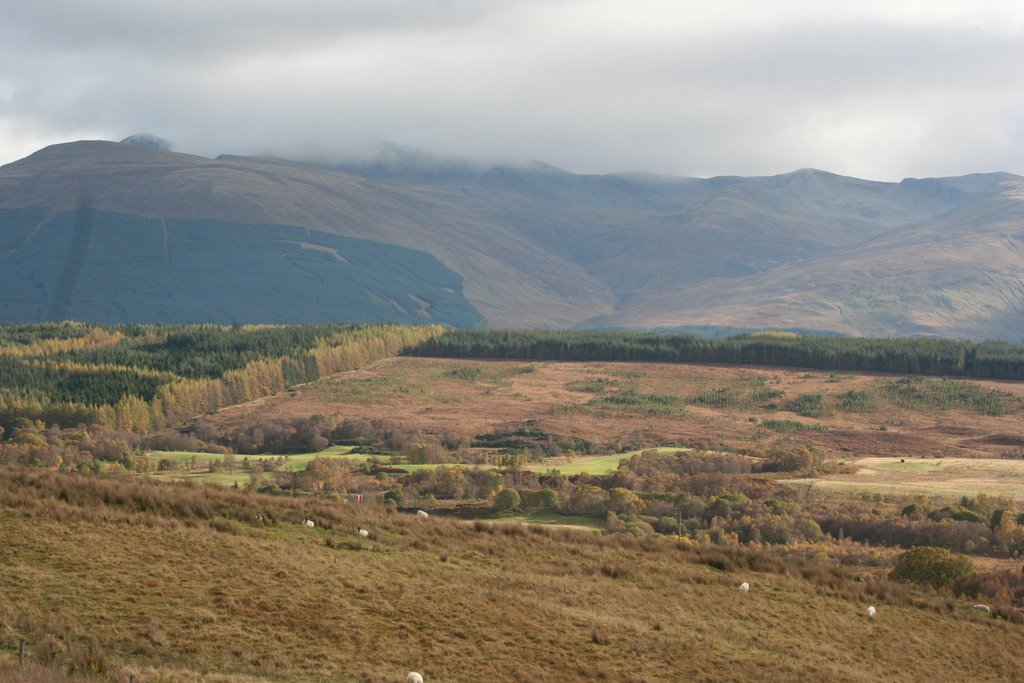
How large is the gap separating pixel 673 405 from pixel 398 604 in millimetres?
110300

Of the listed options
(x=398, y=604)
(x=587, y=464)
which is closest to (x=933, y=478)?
(x=587, y=464)

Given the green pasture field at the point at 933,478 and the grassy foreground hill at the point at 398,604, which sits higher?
the grassy foreground hill at the point at 398,604

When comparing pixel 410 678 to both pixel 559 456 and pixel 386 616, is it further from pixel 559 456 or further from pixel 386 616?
pixel 559 456

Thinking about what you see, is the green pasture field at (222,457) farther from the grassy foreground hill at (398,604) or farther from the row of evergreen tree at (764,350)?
the row of evergreen tree at (764,350)

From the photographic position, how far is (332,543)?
32.7 metres

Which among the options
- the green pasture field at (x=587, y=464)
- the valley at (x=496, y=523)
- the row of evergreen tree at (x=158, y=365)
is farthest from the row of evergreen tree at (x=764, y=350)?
the green pasture field at (x=587, y=464)

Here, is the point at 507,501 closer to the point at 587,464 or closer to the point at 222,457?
the point at 587,464

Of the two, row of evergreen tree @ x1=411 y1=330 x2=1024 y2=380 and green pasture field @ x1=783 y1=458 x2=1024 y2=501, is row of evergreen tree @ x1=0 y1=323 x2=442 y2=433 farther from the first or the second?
green pasture field @ x1=783 y1=458 x2=1024 y2=501

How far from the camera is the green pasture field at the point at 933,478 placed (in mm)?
74312

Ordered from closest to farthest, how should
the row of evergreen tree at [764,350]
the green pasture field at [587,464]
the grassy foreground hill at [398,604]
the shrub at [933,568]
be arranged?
1. the grassy foreground hill at [398,604]
2. the shrub at [933,568]
3. the green pasture field at [587,464]
4. the row of evergreen tree at [764,350]

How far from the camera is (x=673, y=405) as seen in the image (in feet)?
447

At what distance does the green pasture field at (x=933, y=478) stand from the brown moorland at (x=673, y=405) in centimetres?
875

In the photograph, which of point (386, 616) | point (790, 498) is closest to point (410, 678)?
point (386, 616)

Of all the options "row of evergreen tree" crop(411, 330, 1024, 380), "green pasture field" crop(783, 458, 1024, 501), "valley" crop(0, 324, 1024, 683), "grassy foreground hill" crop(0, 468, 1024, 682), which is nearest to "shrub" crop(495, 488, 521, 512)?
"valley" crop(0, 324, 1024, 683)
